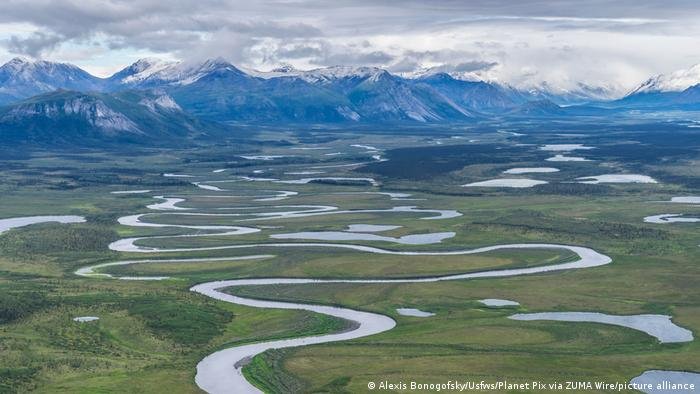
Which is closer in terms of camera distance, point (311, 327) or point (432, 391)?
point (432, 391)

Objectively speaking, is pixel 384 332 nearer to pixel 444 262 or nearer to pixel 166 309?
pixel 166 309

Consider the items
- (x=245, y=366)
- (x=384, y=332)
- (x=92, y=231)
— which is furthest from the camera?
(x=92, y=231)

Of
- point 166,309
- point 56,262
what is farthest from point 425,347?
point 56,262

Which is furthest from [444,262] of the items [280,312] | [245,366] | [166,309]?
[245,366]

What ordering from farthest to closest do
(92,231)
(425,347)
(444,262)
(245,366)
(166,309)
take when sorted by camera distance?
(92,231) → (444,262) → (166,309) → (425,347) → (245,366)

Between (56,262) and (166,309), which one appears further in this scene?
(56,262)

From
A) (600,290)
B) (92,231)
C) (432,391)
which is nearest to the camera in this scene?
(432,391)

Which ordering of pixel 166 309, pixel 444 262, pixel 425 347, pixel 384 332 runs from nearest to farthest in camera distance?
pixel 425 347 → pixel 384 332 → pixel 166 309 → pixel 444 262

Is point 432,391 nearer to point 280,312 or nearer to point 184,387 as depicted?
point 184,387
